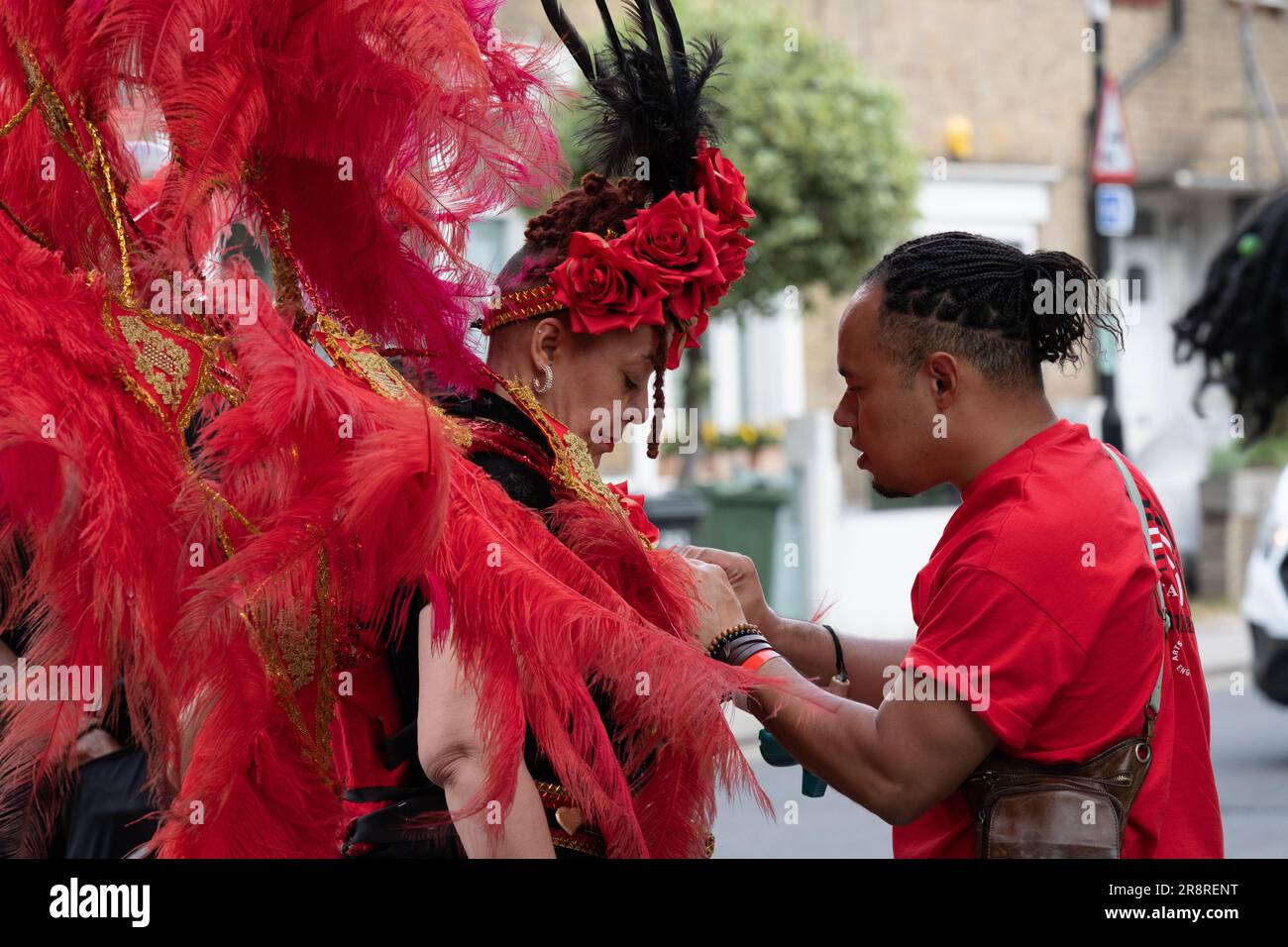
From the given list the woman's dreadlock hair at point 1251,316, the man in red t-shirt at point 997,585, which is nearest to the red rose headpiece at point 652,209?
the man in red t-shirt at point 997,585

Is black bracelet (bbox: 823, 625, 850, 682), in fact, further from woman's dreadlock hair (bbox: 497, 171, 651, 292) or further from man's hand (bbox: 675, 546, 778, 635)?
woman's dreadlock hair (bbox: 497, 171, 651, 292)

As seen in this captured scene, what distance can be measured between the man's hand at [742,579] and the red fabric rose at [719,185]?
0.58m

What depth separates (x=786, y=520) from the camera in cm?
1102

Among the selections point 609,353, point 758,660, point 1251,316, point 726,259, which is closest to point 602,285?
point 609,353

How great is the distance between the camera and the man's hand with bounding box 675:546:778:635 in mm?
2652

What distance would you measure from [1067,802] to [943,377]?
2.17ft

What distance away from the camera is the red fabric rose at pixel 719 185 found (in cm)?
251

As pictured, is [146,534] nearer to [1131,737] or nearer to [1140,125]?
[1131,737]

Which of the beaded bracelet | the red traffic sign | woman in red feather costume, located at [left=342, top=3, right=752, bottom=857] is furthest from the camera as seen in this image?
the red traffic sign

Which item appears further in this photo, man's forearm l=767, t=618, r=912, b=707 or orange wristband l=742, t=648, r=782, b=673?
man's forearm l=767, t=618, r=912, b=707

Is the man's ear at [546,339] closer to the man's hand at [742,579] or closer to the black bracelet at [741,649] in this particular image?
the man's hand at [742,579]

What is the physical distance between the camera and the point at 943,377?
7.62 feet

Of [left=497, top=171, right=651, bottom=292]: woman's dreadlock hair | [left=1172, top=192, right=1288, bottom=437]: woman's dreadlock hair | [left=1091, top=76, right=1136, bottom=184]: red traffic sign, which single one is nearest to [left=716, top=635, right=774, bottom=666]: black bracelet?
[left=497, top=171, right=651, bottom=292]: woman's dreadlock hair

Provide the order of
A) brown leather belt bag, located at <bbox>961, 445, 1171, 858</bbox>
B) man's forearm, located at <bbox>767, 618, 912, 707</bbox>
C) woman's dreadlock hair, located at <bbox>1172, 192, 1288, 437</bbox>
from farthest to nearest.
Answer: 1. woman's dreadlock hair, located at <bbox>1172, 192, 1288, 437</bbox>
2. man's forearm, located at <bbox>767, 618, 912, 707</bbox>
3. brown leather belt bag, located at <bbox>961, 445, 1171, 858</bbox>
